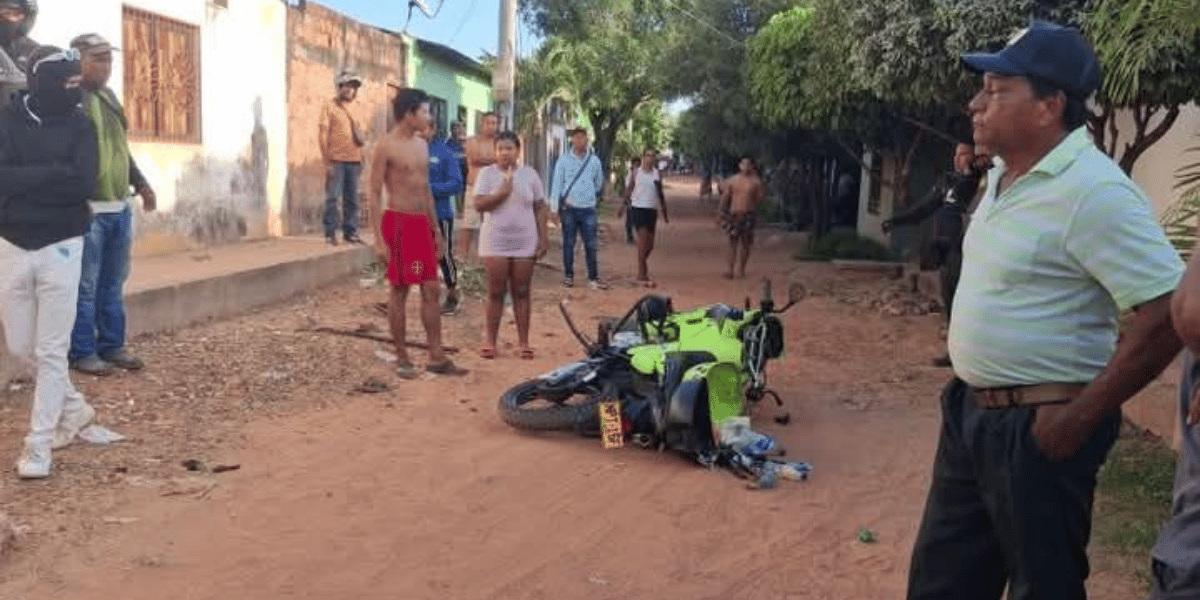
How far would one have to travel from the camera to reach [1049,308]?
2.42 m

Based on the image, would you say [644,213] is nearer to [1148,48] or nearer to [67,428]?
[1148,48]

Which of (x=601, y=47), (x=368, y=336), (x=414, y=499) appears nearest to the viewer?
(x=414, y=499)

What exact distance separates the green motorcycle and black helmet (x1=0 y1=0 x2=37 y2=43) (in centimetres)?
363

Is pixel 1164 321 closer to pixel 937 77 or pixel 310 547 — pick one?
pixel 310 547

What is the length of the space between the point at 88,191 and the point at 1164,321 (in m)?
4.38

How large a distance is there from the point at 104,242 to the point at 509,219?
8.80ft

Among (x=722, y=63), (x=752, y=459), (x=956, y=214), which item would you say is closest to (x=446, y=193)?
(x=956, y=214)

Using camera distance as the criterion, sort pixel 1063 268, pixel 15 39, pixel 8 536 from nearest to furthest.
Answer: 1. pixel 1063 268
2. pixel 8 536
3. pixel 15 39

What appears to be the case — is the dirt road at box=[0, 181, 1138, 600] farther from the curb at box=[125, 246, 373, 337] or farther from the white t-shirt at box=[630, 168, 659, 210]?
the white t-shirt at box=[630, 168, 659, 210]

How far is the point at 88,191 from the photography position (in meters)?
4.91

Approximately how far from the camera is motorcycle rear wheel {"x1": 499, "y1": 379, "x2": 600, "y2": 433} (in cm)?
581

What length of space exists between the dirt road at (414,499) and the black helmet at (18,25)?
2.09 metres

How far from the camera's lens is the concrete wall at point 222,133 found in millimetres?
9516

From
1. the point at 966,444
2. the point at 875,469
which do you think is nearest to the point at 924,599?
the point at 966,444
